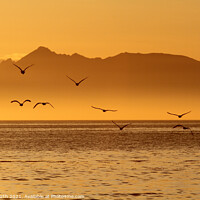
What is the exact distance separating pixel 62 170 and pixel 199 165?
14.9 metres

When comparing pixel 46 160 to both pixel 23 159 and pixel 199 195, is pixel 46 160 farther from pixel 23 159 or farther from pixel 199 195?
pixel 199 195

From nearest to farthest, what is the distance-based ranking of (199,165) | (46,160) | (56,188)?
(56,188), (199,165), (46,160)

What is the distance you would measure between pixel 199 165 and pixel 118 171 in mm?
11354

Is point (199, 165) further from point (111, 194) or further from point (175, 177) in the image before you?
point (111, 194)

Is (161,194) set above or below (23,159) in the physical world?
below

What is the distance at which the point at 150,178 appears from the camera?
6575cm

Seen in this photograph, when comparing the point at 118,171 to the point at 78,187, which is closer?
the point at 78,187

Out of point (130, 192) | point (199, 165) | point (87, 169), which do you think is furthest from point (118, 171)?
point (130, 192)

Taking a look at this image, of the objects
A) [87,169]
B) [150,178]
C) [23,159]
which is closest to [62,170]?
[87,169]

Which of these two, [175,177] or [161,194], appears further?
[175,177]

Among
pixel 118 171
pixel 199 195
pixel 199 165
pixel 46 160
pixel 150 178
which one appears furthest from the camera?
pixel 46 160

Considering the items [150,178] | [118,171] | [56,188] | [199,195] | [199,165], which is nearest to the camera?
[199,195]

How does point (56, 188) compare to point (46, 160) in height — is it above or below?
below

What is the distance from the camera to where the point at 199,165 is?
8062cm
